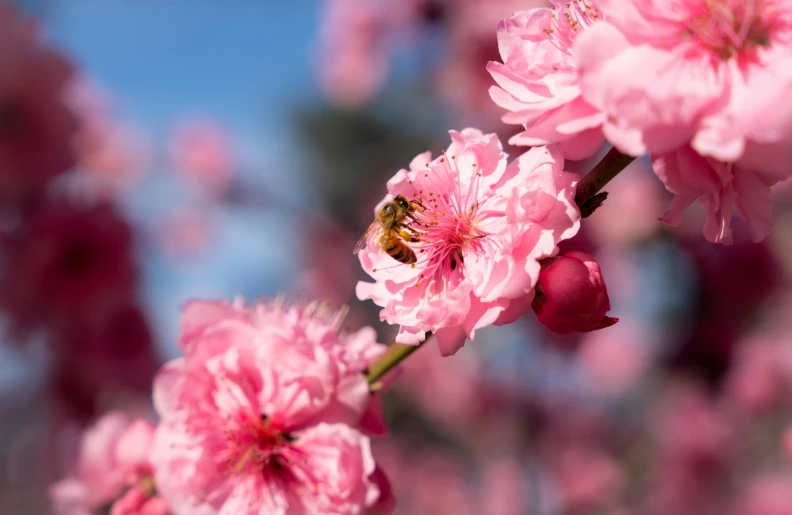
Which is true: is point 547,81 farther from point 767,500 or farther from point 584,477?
point 584,477

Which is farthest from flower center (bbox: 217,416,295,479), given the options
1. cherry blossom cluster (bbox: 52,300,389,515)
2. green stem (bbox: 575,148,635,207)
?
green stem (bbox: 575,148,635,207)

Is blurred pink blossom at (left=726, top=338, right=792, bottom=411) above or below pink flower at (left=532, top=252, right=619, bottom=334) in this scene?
below

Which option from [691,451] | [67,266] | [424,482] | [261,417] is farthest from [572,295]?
[424,482]

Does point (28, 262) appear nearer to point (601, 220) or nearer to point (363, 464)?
point (363, 464)

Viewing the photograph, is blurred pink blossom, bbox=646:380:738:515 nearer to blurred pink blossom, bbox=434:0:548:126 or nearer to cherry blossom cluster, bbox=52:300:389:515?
blurred pink blossom, bbox=434:0:548:126

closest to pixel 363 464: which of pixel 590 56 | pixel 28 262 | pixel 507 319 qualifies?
Answer: pixel 507 319

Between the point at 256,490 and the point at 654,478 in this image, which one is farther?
the point at 654,478
